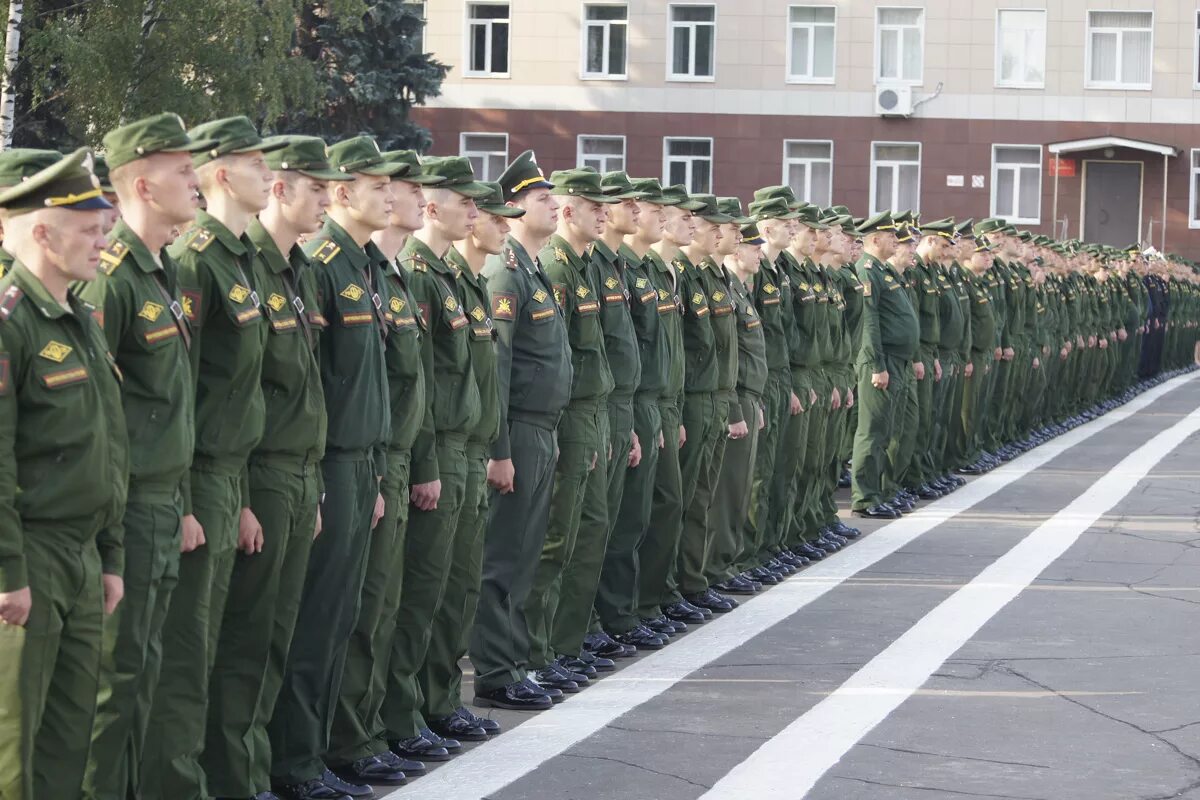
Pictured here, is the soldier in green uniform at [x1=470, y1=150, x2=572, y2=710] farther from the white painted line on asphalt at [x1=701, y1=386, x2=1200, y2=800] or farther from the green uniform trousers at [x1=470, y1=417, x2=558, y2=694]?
the white painted line on asphalt at [x1=701, y1=386, x2=1200, y2=800]

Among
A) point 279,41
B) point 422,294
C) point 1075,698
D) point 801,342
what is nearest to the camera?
point 422,294

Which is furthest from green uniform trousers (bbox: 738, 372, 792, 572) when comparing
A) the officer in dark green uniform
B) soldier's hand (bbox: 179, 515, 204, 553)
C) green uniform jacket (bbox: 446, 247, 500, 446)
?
soldier's hand (bbox: 179, 515, 204, 553)

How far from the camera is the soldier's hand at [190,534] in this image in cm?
625

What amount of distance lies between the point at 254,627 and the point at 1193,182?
141ft

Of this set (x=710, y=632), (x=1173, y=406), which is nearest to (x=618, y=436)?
(x=710, y=632)

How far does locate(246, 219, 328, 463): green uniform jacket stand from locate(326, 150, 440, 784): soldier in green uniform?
0.58 m

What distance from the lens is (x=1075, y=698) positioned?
29.7 feet

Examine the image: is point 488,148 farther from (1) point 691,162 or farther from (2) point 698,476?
(2) point 698,476

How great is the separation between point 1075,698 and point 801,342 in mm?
5362

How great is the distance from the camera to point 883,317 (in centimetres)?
1670

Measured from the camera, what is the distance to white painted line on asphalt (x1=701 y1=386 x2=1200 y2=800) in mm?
7523

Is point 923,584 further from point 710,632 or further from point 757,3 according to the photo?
point 757,3

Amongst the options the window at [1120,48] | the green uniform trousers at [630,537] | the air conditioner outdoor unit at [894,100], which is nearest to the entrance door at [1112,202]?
the window at [1120,48]

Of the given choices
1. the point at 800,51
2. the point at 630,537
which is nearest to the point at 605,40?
the point at 800,51
